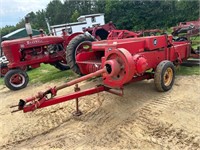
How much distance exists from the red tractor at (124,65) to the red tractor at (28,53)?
1817mm

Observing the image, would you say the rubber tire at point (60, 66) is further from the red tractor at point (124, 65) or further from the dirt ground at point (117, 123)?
the dirt ground at point (117, 123)

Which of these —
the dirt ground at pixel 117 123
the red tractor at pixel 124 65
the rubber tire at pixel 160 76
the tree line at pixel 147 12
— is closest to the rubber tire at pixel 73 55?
the red tractor at pixel 124 65

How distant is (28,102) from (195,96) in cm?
302

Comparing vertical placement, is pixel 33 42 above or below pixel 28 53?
A: above

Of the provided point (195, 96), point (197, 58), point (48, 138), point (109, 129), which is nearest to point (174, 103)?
point (195, 96)

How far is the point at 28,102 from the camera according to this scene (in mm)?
3367

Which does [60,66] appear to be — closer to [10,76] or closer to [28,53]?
[28,53]

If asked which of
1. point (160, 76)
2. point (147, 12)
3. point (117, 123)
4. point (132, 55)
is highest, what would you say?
point (147, 12)

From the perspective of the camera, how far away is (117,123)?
3.62m

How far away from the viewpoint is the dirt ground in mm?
3119

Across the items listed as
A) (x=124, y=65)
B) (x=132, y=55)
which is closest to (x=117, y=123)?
(x=124, y=65)

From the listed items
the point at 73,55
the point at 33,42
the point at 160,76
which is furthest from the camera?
the point at 33,42

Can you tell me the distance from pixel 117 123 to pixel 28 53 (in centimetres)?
477

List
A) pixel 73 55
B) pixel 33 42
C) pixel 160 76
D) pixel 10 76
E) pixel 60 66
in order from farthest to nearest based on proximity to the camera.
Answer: pixel 60 66, pixel 33 42, pixel 10 76, pixel 73 55, pixel 160 76
